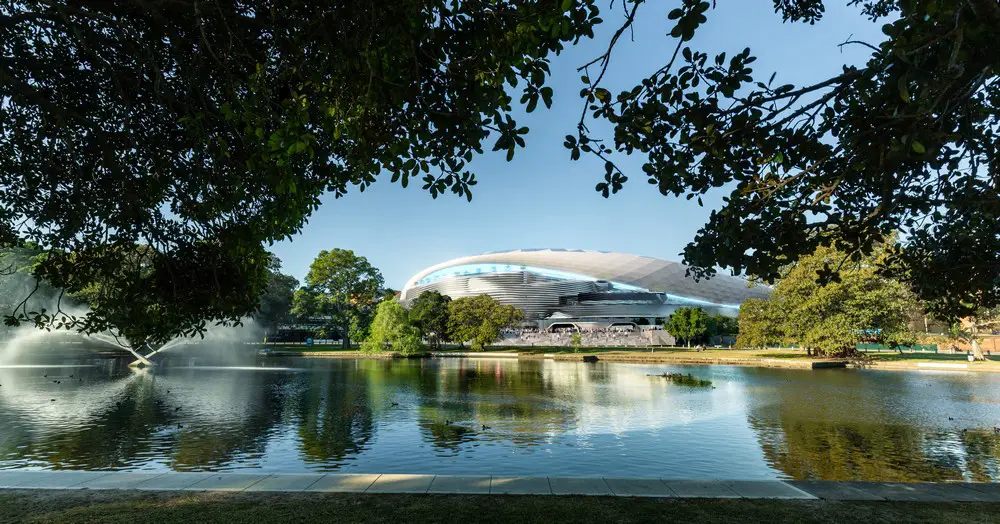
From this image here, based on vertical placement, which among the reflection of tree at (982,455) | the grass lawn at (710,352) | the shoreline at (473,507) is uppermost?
the grass lawn at (710,352)

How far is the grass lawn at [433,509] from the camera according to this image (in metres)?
6.11

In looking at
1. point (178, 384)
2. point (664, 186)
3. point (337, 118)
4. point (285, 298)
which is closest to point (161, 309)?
point (337, 118)

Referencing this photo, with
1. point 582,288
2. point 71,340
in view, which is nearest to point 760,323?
point 582,288

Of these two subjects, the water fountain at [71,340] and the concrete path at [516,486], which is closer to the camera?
the concrete path at [516,486]

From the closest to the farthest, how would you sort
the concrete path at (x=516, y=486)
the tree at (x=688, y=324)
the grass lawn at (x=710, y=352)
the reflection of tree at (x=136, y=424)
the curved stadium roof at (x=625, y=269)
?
1. the concrete path at (x=516, y=486)
2. the reflection of tree at (x=136, y=424)
3. the grass lawn at (x=710, y=352)
4. the tree at (x=688, y=324)
5. the curved stadium roof at (x=625, y=269)

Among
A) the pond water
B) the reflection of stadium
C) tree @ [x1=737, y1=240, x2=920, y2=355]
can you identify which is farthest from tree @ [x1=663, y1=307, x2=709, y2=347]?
the pond water

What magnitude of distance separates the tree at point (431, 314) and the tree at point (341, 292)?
5.77 metres

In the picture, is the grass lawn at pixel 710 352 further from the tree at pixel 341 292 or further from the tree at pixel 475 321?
the tree at pixel 341 292

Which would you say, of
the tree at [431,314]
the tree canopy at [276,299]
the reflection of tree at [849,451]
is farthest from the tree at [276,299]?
the reflection of tree at [849,451]

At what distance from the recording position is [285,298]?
2761 inches

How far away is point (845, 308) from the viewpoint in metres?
40.0

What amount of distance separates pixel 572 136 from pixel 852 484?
648 cm

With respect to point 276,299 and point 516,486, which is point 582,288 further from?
point 516,486

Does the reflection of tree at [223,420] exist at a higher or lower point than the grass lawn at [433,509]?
lower
